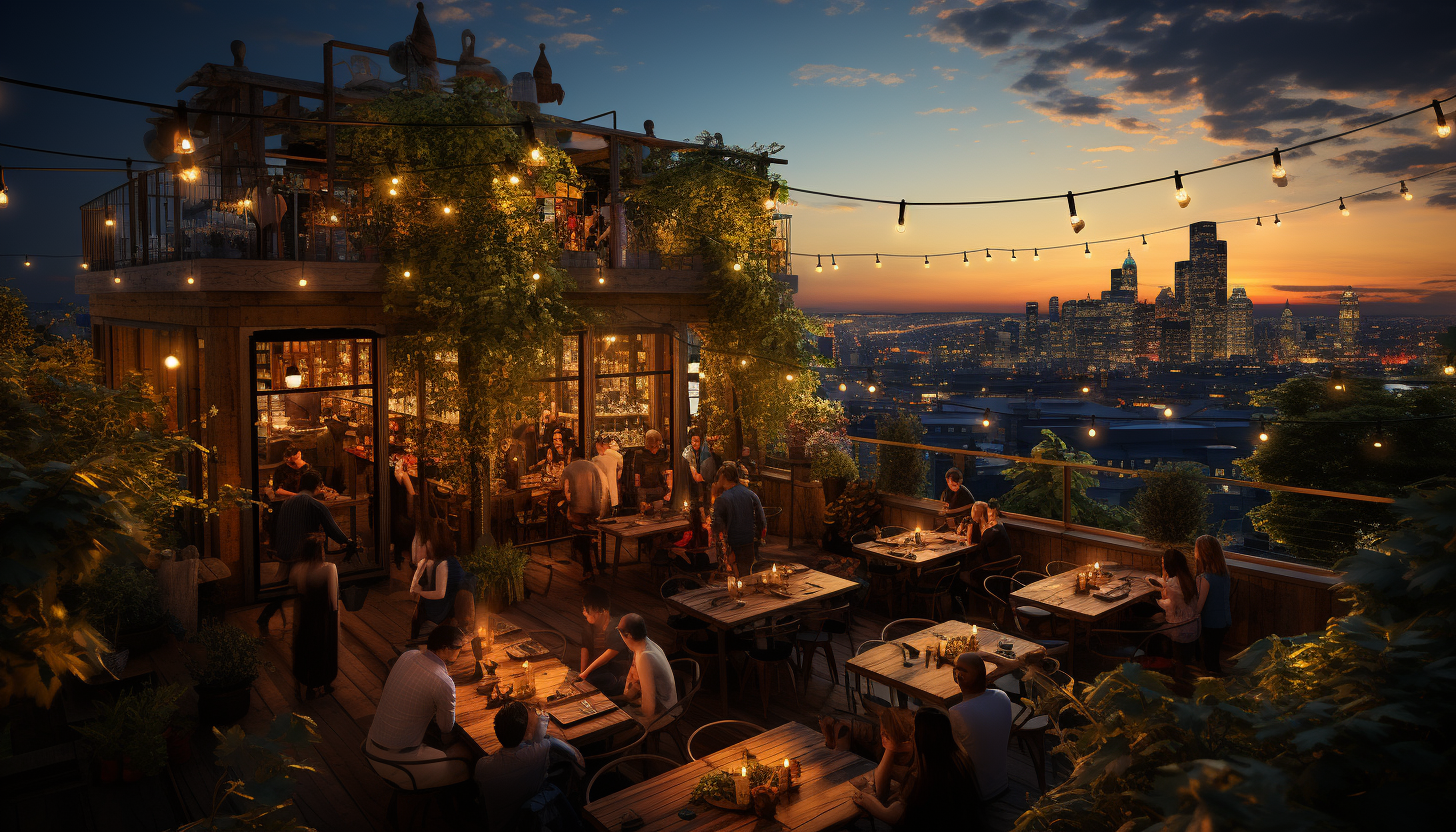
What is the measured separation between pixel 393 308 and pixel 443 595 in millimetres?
4085

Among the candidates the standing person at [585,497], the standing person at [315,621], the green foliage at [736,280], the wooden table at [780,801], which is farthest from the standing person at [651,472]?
the wooden table at [780,801]

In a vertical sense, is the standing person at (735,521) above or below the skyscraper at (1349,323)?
below

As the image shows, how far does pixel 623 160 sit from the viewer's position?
14.2 metres

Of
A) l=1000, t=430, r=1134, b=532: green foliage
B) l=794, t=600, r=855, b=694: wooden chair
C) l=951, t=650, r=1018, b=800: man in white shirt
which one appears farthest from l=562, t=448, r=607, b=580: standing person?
l=1000, t=430, r=1134, b=532: green foliage

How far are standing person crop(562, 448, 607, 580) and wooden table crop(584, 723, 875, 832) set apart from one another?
581cm

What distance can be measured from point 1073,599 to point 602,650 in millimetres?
4317

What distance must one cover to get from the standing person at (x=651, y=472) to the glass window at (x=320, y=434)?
3.30m

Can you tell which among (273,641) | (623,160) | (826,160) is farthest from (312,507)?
(826,160)

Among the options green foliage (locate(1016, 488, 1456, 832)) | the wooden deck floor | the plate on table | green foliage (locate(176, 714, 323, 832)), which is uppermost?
green foliage (locate(1016, 488, 1456, 832))

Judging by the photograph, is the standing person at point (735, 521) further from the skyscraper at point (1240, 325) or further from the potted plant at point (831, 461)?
the skyscraper at point (1240, 325)

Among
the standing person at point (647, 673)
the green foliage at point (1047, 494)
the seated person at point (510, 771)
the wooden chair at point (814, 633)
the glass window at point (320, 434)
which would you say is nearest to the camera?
the seated person at point (510, 771)

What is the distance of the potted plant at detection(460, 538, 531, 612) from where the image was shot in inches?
360

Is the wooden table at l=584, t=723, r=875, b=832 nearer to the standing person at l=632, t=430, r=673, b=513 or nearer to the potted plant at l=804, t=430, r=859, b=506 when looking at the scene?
the standing person at l=632, t=430, r=673, b=513

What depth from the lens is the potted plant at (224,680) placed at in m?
6.51
